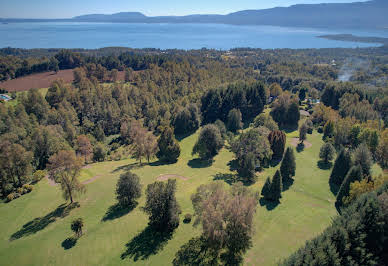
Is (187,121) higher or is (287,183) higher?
(187,121)

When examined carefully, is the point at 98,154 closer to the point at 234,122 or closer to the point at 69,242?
the point at 69,242

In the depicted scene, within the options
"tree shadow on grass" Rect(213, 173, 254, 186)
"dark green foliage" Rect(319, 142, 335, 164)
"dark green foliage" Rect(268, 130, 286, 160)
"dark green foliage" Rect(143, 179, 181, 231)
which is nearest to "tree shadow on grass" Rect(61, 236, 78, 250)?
"dark green foliage" Rect(143, 179, 181, 231)

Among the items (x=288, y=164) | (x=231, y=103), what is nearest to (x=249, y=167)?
(x=288, y=164)

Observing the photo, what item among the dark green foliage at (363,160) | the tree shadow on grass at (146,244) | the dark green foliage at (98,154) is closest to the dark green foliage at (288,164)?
the dark green foliage at (363,160)

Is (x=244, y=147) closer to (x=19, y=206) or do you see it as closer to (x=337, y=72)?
(x=19, y=206)

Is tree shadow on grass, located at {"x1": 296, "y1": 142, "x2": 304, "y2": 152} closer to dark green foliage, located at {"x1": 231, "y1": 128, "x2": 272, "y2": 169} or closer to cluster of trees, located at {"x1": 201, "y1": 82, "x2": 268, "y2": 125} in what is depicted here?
dark green foliage, located at {"x1": 231, "y1": 128, "x2": 272, "y2": 169}
